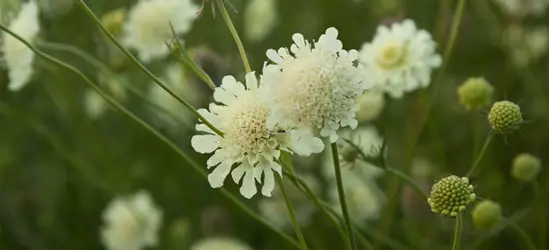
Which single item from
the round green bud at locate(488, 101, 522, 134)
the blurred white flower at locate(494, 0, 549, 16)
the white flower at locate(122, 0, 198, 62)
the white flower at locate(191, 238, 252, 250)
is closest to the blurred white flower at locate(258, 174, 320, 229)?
the white flower at locate(191, 238, 252, 250)

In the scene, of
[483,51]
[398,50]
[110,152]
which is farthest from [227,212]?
[483,51]

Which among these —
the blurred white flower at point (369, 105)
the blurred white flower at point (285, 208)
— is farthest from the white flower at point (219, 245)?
the blurred white flower at point (369, 105)

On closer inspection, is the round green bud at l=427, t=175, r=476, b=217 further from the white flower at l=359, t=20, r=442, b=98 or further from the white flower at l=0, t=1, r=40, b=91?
the white flower at l=0, t=1, r=40, b=91

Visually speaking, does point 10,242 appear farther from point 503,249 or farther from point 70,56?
point 503,249

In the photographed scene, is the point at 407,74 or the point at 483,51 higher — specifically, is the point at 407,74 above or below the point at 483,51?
below

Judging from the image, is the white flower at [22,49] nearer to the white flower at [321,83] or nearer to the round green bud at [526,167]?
the white flower at [321,83]

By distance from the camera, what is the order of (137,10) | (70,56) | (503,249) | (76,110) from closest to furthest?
1. (137,10)
2. (503,249)
3. (76,110)
4. (70,56)
